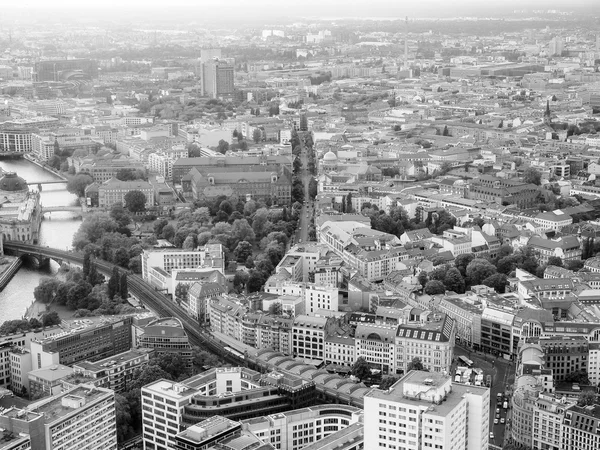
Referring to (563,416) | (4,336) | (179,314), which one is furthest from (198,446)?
(179,314)

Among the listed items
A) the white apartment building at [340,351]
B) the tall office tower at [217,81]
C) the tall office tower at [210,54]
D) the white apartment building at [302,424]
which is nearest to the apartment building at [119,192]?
the white apartment building at [340,351]

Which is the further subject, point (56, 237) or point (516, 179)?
point (516, 179)

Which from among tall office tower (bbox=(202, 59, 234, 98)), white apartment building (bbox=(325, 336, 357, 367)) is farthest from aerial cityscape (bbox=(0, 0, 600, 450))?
tall office tower (bbox=(202, 59, 234, 98))

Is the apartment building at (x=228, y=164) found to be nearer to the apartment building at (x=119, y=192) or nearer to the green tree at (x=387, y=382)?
the apartment building at (x=119, y=192)

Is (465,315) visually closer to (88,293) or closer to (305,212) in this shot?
(88,293)

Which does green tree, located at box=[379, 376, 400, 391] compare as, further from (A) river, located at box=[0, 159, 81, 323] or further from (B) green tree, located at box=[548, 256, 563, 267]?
(A) river, located at box=[0, 159, 81, 323]

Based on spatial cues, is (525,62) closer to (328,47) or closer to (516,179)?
(328,47)
